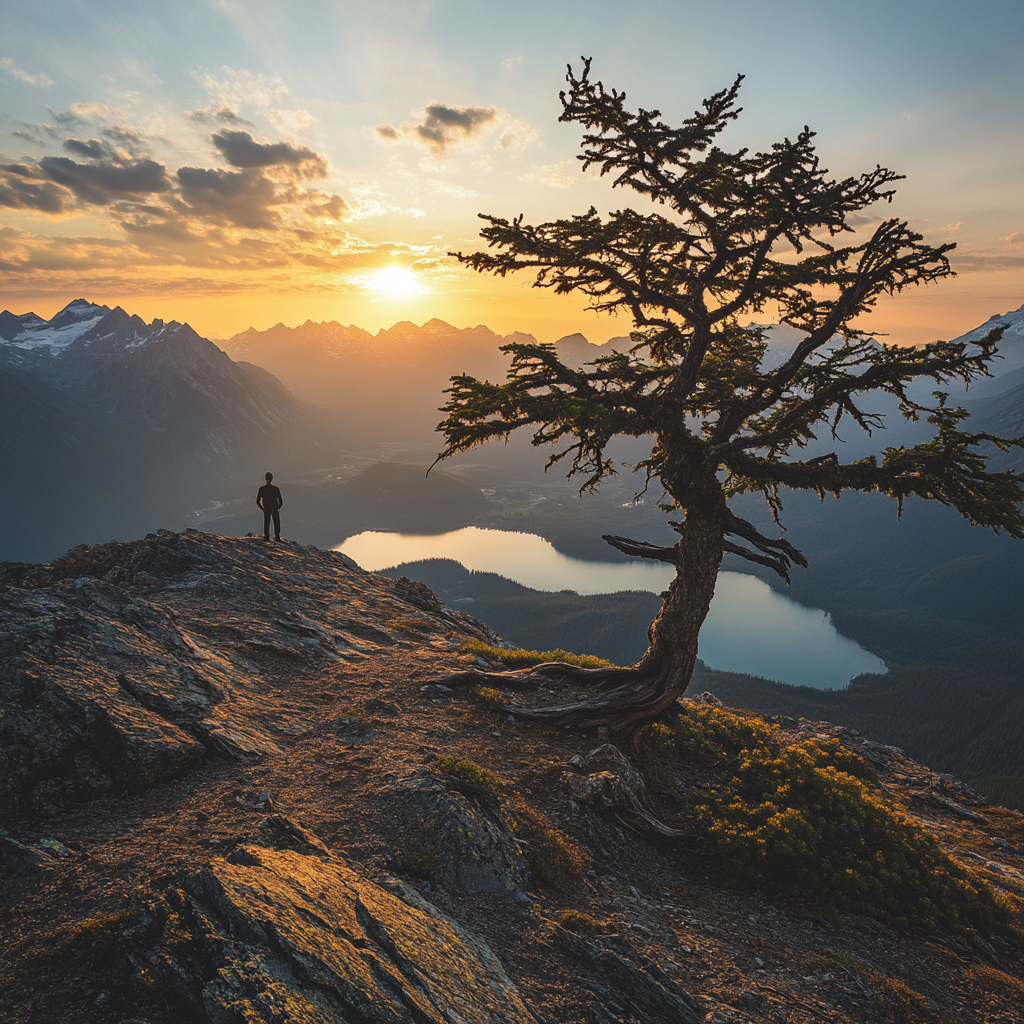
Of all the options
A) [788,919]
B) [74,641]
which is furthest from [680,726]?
[74,641]

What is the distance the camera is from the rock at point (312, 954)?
5.48m

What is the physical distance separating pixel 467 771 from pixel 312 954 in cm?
626

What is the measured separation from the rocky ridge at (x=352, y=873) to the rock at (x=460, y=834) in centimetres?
5

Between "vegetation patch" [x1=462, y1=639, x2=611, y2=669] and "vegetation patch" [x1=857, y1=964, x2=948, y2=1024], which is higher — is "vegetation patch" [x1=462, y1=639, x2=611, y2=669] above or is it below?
above

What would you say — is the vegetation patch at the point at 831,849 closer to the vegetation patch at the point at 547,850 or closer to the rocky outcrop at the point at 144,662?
the vegetation patch at the point at 547,850

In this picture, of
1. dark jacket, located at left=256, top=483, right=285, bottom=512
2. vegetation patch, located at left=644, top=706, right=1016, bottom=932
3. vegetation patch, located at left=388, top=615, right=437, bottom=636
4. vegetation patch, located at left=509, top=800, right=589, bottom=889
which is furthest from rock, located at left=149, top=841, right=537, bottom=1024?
dark jacket, located at left=256, top=483, right=285, bottom=512

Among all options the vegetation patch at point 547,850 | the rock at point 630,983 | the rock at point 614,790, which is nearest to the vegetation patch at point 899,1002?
the rock at point 630,983

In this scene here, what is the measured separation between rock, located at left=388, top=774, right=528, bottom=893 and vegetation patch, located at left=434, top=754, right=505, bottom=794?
0.60m

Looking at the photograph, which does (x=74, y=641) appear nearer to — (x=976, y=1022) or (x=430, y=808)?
(x=430, y=808)

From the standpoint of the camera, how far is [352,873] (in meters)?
8.55

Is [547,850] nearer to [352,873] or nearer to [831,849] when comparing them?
[352,873]

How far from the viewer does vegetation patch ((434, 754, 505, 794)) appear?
1204 cm

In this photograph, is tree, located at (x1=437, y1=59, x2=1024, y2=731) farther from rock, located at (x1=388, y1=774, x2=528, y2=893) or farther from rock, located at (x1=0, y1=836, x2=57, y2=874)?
rock, located at (x1=0, y1=836, x2=57, y2=874)

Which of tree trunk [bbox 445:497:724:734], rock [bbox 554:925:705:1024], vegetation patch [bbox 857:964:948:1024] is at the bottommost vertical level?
vegetation patch [bbox 857:964:948:1024]
